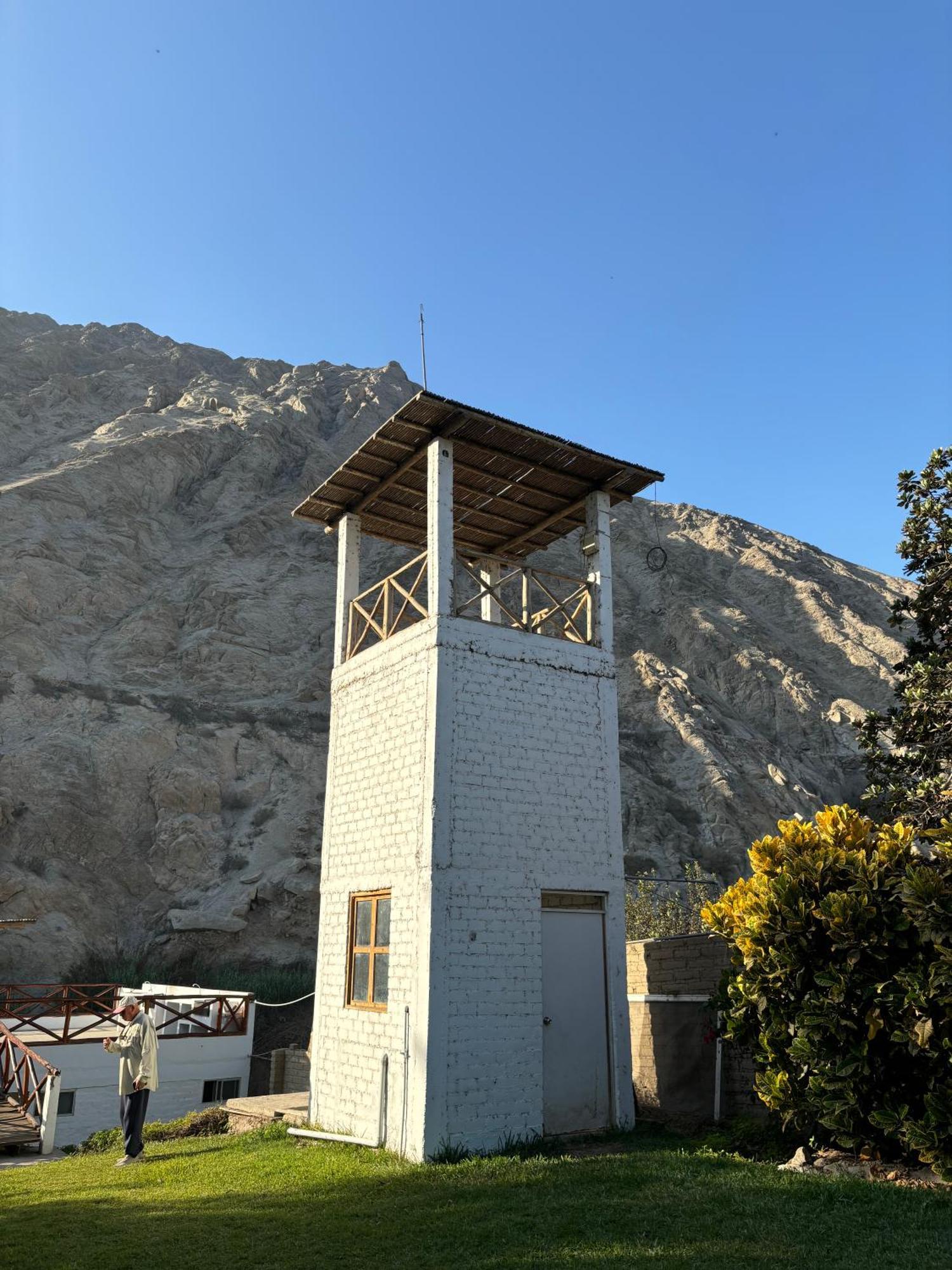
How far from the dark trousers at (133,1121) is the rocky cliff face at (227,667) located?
2084cm

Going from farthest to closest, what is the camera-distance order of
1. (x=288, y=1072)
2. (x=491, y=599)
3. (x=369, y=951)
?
1. (x=288, y=1072)
2. (x=491, y=599)
3. (x=369, y=951)

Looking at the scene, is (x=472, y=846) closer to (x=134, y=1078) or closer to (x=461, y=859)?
(x=461, y=859)

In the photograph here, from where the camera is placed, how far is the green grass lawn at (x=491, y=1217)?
6.40m

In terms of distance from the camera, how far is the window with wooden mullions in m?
11.0

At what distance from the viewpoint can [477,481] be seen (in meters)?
13.1

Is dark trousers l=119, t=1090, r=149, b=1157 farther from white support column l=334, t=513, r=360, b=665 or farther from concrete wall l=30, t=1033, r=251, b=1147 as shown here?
white support column l=334, t=513, r=360, b=665

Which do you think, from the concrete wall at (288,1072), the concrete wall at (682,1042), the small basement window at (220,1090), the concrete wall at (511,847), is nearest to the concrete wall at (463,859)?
the concrete wall at (511,847)

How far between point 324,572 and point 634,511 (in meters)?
28.6

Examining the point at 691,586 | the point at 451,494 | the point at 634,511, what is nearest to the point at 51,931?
the point at 451,494

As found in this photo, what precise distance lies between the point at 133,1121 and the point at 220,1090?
9679 millimetres

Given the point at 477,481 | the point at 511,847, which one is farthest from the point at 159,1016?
the point at 477,481

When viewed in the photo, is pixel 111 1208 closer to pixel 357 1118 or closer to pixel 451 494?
pixel 357 1118

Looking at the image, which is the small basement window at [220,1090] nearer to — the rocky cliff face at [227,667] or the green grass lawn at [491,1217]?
the green grass lawn at [491,1217]

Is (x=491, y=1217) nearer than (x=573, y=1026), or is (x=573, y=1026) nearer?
(x=491, y=1217)
